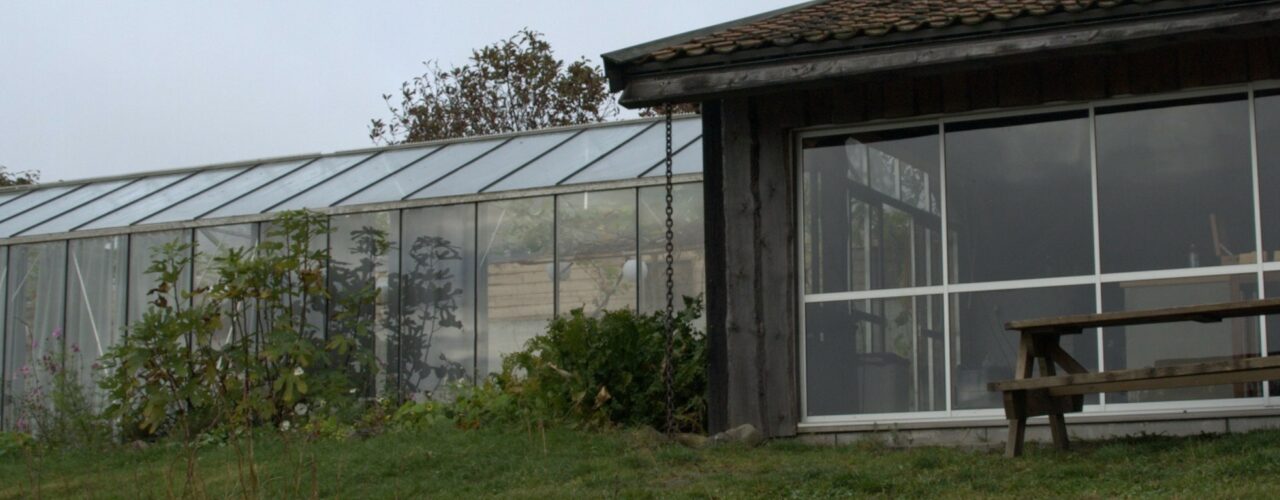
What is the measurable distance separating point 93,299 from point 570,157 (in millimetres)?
5131

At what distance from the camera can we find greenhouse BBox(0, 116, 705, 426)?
46.6 ft

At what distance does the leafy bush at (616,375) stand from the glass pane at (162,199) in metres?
6.59

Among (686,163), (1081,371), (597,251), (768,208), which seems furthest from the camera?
(686,163)

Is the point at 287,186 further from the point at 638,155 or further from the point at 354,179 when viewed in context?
the point at 638,155

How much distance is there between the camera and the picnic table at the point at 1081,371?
8.24 meters

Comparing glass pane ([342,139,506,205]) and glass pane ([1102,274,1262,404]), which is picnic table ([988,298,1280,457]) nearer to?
glass pane ([1102,274,1262,404])

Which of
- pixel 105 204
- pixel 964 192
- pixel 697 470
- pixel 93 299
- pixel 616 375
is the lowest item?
pixel 697 470

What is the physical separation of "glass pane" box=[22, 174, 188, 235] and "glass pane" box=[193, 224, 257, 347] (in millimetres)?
1746

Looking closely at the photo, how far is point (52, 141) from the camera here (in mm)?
40000

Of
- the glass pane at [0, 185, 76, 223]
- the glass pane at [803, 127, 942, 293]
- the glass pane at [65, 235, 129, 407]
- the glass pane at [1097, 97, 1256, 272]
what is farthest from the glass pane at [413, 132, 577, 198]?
the glass pane at [1097, 97, 1256, 272]

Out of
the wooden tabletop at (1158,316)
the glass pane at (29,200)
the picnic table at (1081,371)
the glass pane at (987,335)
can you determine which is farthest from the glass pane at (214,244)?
the wooden tabletop at (1158,316)

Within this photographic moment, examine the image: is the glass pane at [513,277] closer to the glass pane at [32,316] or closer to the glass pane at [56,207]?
the glass pane at [32,316]

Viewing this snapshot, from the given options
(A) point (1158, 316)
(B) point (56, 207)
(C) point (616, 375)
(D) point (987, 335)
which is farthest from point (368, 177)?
(A) point (1158, 316)

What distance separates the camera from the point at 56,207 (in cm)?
1833
